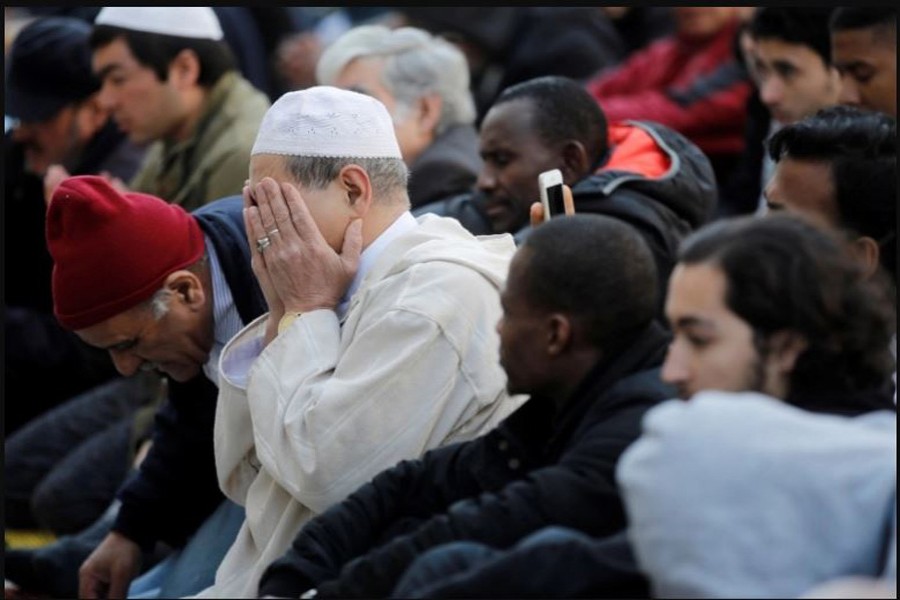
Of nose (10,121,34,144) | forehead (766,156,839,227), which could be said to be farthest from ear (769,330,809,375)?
nose (10,121,34,144)

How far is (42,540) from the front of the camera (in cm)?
683

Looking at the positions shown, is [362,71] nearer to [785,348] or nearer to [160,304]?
[160,304]

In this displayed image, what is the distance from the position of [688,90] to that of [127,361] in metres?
3.85

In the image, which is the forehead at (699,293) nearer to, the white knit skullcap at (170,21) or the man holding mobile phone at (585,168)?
the man holding mobile phone at (585,168)

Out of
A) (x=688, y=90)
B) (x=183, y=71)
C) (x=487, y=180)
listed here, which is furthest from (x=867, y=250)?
(x=688, y=90)

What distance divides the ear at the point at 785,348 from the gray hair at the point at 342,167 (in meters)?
1.30

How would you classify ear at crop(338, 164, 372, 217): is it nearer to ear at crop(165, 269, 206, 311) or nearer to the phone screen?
the phone screen

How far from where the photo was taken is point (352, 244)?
385cm

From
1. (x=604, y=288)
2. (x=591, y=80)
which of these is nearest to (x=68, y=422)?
(x=591, y=80)

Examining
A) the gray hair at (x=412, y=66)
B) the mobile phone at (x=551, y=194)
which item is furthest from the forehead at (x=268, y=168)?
the gray hair at (x=412, y=66)

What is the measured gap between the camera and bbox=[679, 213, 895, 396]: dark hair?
112 inches

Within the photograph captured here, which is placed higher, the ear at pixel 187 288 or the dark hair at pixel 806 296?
the dark hair at pixel 806 296

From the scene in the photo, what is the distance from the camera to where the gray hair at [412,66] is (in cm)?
650

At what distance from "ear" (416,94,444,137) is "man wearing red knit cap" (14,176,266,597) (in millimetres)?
1914
